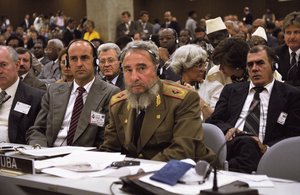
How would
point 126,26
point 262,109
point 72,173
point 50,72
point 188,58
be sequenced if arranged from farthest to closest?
point 126,26
point 50,72
point 188,58
point 262,109
point 72,173

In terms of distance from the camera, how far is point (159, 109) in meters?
3.36

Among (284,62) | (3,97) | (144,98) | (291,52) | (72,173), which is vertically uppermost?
(291,52)

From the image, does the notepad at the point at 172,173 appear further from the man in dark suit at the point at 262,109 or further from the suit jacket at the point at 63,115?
the suit jacket at the point at 63,115

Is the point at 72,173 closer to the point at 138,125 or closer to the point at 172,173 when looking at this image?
the point at 172,173

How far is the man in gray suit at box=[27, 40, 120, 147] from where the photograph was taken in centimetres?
416

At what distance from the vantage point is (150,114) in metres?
3.37

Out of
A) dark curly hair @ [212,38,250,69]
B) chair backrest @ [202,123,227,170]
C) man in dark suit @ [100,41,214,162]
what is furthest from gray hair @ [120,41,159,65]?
dark curly hair @ [212,38,250,69]

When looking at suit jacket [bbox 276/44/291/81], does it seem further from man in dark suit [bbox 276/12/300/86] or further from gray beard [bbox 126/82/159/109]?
gray beard [bbox 126/82/159/109]

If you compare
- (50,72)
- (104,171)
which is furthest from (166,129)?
(50,72)

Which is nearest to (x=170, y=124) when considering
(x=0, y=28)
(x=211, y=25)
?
(x=211, y=25)

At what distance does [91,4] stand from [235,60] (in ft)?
31.0

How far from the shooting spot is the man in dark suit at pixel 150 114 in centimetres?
325

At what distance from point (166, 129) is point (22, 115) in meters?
1.69

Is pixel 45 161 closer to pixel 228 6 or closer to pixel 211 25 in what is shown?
pixel 211 25
